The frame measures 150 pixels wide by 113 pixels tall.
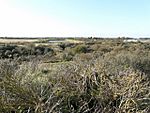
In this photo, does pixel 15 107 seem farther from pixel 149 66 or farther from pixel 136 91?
pixel 149 66

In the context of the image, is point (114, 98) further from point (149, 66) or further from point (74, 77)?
point (149, 66)

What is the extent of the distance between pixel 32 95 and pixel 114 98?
2311 millimetres

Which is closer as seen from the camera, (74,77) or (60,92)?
(60,92)

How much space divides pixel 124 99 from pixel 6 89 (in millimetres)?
2603

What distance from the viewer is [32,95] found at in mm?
7801

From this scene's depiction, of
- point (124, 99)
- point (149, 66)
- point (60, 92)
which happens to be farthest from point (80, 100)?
point (149, 66)

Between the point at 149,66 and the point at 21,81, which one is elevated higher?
the point at 21,81

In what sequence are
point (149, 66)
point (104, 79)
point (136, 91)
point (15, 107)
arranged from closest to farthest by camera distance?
point (15, 107)
point (136, 91)
point (104, 79)
point (149, 66)

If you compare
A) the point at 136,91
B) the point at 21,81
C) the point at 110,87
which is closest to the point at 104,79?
the point at 110,87

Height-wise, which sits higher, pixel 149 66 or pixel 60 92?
pixel 60 92

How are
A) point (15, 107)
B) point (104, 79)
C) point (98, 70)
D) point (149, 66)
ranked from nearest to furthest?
1. point (15, 107)
2. point (104, 79)
3. point (98, 70)
4. point (149, 66)

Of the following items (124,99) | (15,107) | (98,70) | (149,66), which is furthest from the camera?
(149,66)

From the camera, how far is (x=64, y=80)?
32.5 ft

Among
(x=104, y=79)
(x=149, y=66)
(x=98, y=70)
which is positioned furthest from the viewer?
(x=149, y=66)
